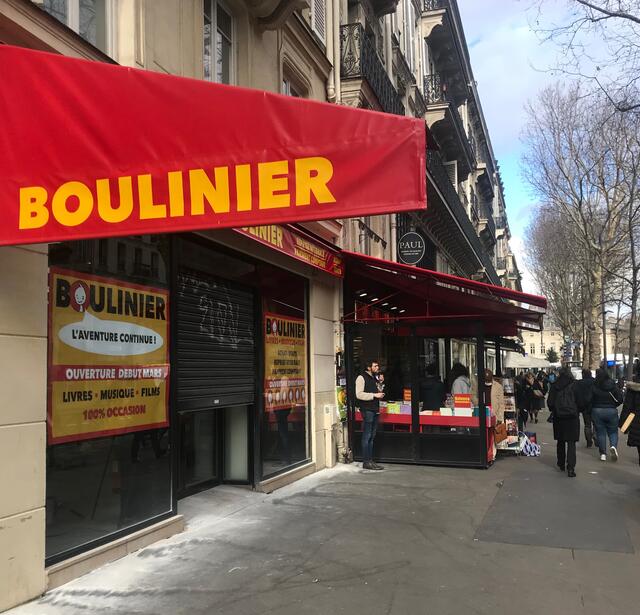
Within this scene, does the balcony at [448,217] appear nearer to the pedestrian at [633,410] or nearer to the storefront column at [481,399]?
the storefront column at [481,399]

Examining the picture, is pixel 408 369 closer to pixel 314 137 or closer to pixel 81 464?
pixel 81 464

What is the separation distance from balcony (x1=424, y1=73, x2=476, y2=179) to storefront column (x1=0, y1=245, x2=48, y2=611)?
61.7 ft

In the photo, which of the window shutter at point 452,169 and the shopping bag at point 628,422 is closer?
the shopping bag at point 628,422

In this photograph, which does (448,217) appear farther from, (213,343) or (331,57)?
(213,343)

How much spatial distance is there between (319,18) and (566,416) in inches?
334

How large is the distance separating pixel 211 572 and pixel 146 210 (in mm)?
3086

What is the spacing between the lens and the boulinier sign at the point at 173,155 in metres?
3.51

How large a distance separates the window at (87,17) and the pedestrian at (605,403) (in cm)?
943

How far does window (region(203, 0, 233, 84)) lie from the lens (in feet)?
25.6

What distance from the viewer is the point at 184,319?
6.67m

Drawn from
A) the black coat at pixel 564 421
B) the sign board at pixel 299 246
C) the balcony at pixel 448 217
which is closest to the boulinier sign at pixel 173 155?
the sign board at pixel 299 246

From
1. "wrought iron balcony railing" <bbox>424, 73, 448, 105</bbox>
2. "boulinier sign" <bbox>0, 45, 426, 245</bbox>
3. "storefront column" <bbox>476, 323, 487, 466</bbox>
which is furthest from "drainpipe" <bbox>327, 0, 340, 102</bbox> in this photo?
"wrought iron balcony railing" <bbox>424, 73, 448, 105</bbox>

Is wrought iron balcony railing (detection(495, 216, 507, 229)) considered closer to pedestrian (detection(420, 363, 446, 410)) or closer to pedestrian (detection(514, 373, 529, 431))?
pedestrian (detection(514, 373, 529, 431))

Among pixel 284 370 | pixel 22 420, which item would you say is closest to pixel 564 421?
pixel 284 370
